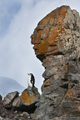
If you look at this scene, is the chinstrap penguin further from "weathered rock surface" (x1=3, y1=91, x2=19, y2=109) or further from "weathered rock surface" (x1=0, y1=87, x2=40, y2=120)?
"weathered rock surface" (x1=3, y1=91, x2=19, y2=109)

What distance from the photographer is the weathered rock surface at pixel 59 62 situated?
15.2m

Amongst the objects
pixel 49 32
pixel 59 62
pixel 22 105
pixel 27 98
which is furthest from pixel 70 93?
pixel 49 32

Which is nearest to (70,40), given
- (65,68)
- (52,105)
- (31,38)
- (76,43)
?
(76,43)

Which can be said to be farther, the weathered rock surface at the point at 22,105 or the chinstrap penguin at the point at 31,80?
the chinstrap penguin at the point at 31,80

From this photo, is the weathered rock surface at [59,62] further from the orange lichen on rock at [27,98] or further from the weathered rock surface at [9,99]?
the weathered rock surface at [9,99]

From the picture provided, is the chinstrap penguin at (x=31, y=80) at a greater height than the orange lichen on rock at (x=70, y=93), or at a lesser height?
greater

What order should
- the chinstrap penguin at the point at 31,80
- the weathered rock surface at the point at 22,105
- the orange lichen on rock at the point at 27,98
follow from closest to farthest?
the weathered rock surface at the point at 22,105 → the orange lichen on rock at the point at 27,98 → the chinstrap penguin at the point at 31,80

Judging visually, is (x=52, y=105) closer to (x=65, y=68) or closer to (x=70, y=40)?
(x=65, y=68)

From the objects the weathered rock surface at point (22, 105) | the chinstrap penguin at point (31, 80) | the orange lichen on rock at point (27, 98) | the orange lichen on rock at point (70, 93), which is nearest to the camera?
the orange lichen on rock at point (70, 93)

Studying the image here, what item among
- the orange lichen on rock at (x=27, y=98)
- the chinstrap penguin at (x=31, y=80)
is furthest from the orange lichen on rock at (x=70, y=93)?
the chinstrap penguin at (x=31, y=80)

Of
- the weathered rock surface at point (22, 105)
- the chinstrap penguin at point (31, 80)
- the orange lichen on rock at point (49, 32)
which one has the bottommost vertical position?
the weathered rock surface at point (22, 105)

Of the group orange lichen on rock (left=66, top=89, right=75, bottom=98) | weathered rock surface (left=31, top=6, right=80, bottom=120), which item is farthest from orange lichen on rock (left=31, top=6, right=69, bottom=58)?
orange lichen on rock (left=66, top=89, right=75, bottom=98)

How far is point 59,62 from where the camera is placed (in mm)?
17234

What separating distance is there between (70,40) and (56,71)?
109 inches
